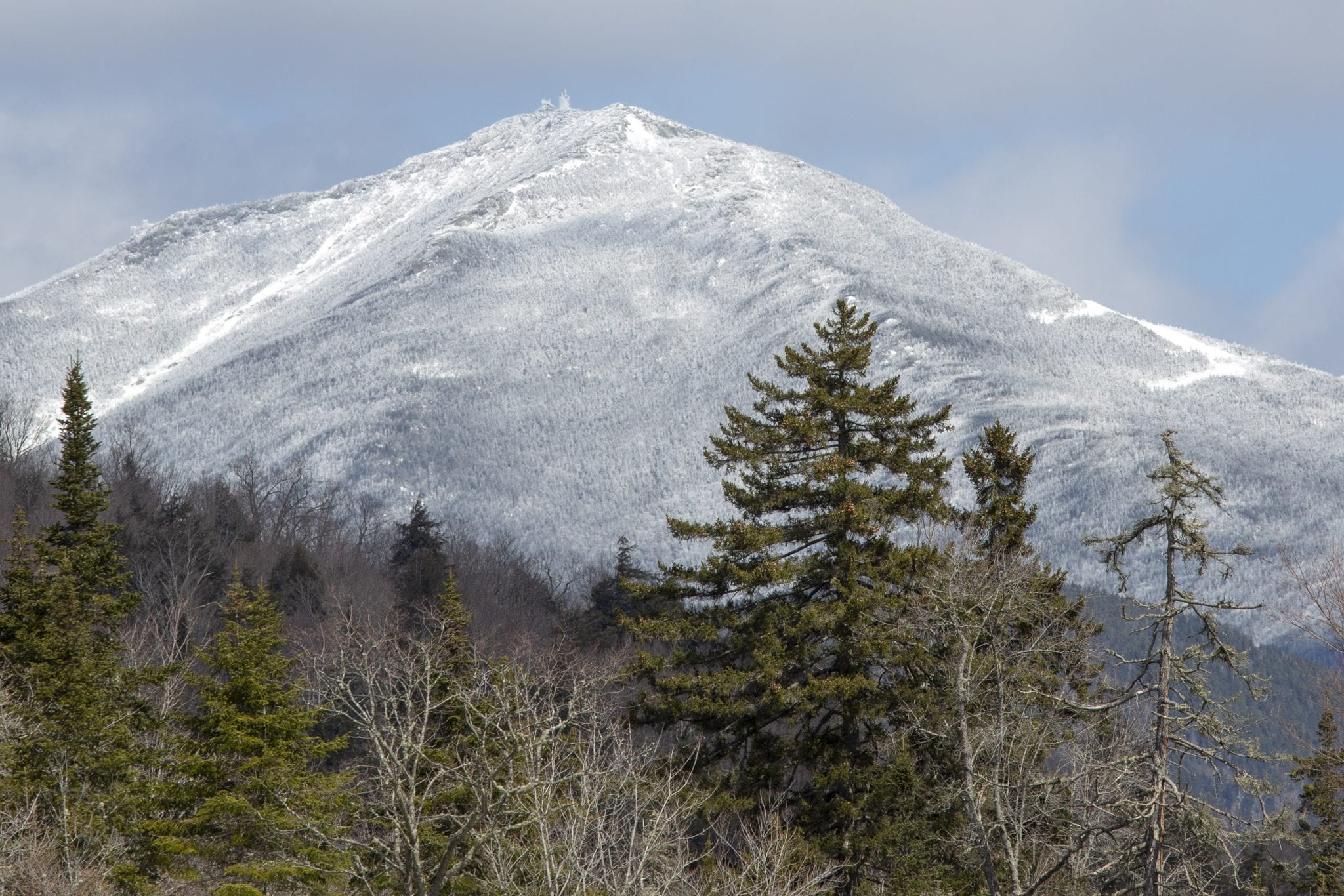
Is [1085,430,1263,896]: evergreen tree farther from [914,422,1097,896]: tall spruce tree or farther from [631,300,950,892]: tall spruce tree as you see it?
[631,300,950,892]: tall spruce tree

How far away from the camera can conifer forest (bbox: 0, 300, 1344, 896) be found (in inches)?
563

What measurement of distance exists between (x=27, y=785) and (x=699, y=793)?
9874mm

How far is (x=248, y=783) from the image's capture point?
2034cm

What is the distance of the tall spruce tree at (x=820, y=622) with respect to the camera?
21.6m

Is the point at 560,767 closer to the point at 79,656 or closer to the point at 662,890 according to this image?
the point at 662,890

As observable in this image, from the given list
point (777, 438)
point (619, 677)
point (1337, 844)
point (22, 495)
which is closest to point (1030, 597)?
point (777, 438)

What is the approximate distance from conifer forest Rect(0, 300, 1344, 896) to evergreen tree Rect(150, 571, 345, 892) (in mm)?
72

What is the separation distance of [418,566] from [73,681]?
4611 centimetres

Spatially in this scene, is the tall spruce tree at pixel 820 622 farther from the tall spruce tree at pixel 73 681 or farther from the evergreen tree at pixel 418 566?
the evergreen tree at pixel 418 566

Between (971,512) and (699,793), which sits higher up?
(971,512)

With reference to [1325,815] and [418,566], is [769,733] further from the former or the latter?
[418,566]

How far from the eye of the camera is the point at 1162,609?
537 inches

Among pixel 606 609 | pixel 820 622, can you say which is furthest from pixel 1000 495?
pixel 606 609

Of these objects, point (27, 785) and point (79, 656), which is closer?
point (27, 785)
